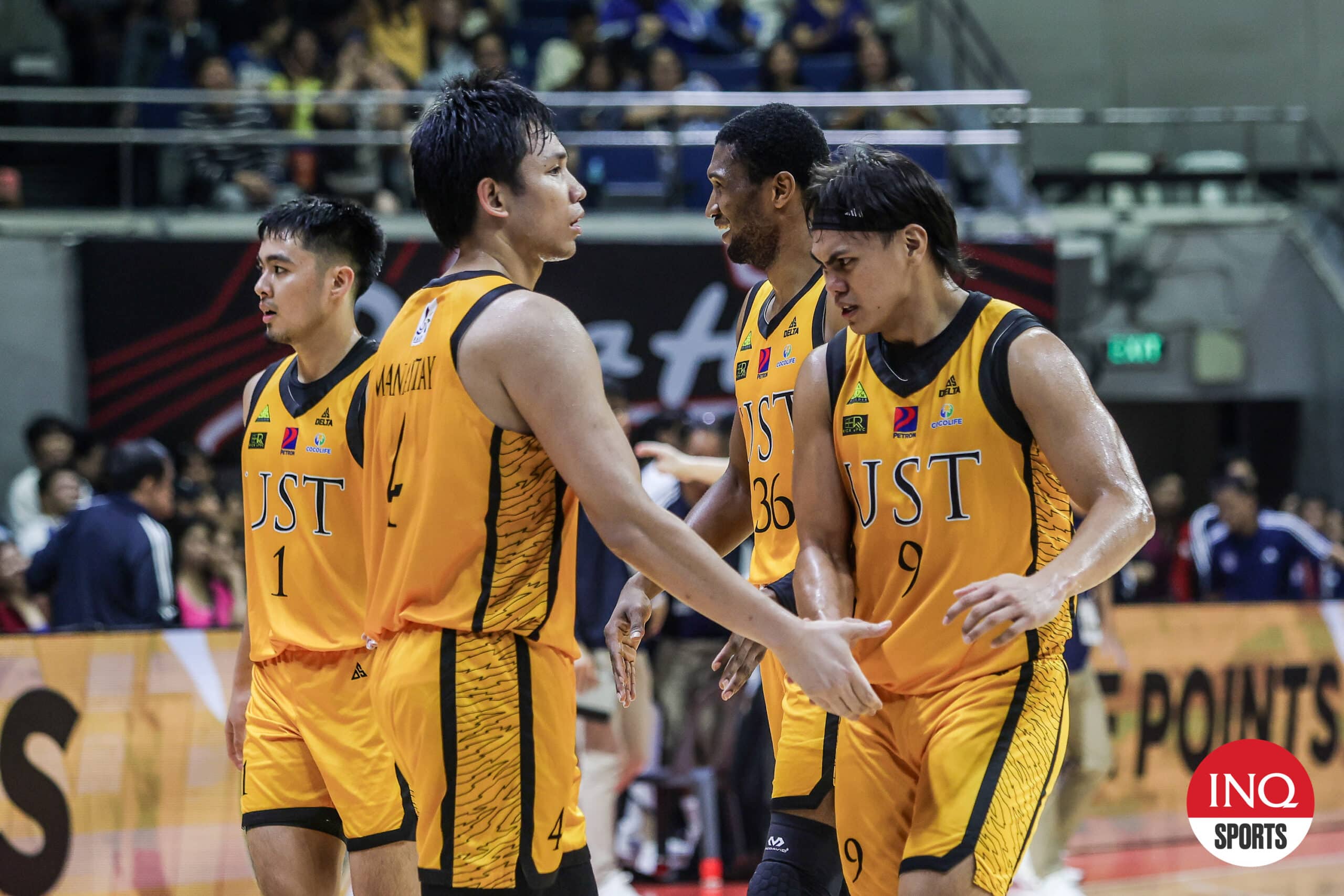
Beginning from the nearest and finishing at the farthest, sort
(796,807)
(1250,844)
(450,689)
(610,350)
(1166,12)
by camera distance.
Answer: (450,689) → (796,807) → (1250,844) → (610,350) → (1166,12)

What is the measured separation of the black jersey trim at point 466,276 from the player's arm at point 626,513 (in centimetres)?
23

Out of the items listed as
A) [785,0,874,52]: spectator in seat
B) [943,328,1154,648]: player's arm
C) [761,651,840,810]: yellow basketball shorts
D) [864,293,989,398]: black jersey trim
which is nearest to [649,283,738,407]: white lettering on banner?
[785,0,874,52]: spectator in seat

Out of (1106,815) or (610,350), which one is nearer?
(1106,815)

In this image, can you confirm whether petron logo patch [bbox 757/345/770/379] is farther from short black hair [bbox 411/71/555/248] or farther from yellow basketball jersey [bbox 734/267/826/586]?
short black hair [bbox 411/71/555/248]

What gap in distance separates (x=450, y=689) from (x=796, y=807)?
125 centimetres

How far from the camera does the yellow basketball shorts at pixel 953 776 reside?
341cm

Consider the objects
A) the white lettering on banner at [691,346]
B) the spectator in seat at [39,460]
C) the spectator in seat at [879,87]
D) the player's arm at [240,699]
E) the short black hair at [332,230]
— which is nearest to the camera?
the short black hair at [332,230]

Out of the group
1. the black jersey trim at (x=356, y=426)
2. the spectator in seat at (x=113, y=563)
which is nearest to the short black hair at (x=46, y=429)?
the spectator in seat at (x=113, y=563)

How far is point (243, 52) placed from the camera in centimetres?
1333

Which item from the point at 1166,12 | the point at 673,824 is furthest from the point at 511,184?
the point at 1166,12

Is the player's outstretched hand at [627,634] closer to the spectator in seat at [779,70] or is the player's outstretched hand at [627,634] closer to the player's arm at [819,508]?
the player's arm at [819,508]

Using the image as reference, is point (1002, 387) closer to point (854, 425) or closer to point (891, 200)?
point (854, 425)

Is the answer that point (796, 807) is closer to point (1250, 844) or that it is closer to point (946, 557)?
point (946, 557)

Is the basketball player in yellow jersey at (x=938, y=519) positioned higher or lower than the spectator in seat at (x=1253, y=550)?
higher
